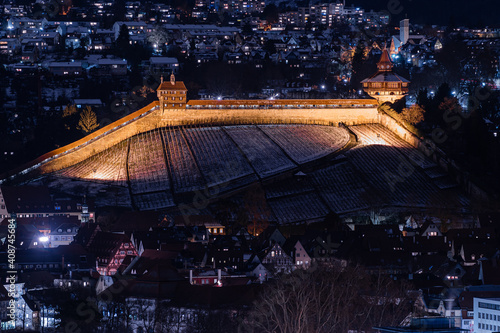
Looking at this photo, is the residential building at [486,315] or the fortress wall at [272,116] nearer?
the residential building at [486,315]

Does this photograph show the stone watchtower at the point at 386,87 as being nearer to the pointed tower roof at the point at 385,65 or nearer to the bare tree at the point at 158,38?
the pointed tower roof at the point at 385,65

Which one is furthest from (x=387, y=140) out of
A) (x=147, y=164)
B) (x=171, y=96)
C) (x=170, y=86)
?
(x=147, y=164)

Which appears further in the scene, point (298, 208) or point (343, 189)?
point (343, 189)

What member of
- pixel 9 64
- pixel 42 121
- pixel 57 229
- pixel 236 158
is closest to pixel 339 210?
pixel 236 158

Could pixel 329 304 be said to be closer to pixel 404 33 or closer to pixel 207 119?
pixel 207 119

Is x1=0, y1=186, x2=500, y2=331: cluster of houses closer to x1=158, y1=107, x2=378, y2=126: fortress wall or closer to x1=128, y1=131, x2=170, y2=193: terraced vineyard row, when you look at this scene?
x1=128, y1=131, x2=170, y2=193: terraced vineyard row

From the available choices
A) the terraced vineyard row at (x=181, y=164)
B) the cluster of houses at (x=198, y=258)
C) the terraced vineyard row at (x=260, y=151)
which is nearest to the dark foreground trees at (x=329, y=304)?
the cluster of houses at (x=198, y=258)

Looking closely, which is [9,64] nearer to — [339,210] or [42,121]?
[42,121]
